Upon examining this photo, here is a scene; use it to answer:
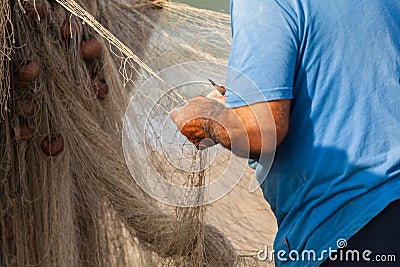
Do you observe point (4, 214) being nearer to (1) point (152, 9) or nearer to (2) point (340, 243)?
(1) point (152, 9)

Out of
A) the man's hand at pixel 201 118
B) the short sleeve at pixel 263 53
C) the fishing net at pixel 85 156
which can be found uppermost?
the short sleeve at pixel 263 53

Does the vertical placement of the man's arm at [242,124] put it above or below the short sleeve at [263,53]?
below

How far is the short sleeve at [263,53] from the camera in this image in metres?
1.45

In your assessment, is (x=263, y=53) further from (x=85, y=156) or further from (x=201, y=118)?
(x=85, y=156)

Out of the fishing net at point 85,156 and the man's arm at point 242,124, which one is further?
the fishing net at point 85,156

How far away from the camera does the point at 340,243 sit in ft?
4.92

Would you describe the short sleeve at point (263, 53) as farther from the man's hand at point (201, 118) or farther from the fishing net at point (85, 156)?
the fishing net at point (85, 156)

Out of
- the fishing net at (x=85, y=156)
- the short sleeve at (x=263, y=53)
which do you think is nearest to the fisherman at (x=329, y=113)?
the short sleeve at (x=263, y=53)


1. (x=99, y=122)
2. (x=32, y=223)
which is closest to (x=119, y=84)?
(x=99, y=122)

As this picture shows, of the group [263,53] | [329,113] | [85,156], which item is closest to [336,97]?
[329,113]

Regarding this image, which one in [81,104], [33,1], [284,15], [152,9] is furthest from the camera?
[152,9]

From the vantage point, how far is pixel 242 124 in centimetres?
147

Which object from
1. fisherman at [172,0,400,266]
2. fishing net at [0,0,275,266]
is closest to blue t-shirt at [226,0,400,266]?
fisherman at [172,0,400,266]

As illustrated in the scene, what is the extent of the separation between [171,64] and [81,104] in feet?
1.44
